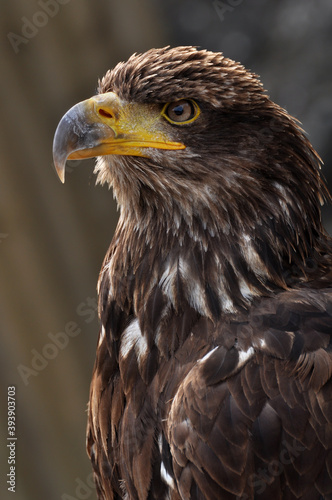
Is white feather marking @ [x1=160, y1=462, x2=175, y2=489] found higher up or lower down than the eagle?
lower down

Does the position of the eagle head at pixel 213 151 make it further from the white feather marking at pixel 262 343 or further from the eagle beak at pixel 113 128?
the white feather marking at pixel 262 343

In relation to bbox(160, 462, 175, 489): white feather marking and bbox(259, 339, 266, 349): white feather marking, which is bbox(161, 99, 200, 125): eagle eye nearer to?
bbox(259, 339, 266, 349): white feather marking

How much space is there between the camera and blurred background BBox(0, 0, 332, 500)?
352 centimetres

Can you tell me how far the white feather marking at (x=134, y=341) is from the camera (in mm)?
2123

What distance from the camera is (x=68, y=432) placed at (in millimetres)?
4047

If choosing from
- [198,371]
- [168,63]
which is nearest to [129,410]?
[198,371]

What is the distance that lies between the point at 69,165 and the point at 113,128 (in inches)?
66.0

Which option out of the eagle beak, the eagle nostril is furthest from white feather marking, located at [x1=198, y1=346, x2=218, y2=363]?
the eagle nostril

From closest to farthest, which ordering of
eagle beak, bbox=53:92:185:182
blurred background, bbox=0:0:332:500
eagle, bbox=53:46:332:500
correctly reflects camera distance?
eagle, bbox=53:46:332:500
eagle beak, bbox=53:92:185:182
blurred background, bbox=0:0:332:500

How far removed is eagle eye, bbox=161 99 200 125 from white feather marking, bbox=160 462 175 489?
1.12m

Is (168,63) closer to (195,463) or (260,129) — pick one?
(260,129)

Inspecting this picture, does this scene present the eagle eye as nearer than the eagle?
No

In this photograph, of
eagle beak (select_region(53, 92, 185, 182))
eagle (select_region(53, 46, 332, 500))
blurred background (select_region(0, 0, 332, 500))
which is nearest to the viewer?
eagle (select_region(53, 46, 332, 500))

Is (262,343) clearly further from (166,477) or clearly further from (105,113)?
(105,113)
